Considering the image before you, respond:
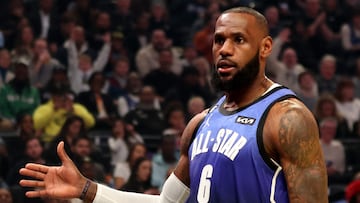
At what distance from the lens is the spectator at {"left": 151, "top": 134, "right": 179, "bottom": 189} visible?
10.1 metres

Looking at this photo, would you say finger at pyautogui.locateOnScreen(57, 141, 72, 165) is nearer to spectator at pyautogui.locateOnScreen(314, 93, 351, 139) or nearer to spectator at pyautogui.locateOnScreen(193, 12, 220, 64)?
spectator at pyautogui.locateOnScreen(314, 93, 351, 139)

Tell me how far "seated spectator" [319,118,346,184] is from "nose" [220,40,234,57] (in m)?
7.09

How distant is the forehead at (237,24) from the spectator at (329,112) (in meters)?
7.56

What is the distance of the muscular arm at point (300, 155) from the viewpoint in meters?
3.80

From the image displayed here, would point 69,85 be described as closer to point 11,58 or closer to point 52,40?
point 11,58

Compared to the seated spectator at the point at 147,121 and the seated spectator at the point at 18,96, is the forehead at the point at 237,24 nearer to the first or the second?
the seated spectator at the point at 18,96

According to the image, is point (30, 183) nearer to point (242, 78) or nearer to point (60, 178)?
point (60, 178)

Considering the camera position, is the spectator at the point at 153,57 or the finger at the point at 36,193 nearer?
the finger at the point at 36,193

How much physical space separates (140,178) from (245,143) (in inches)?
221

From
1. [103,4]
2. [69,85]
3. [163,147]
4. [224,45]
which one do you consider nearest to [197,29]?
[103,4]

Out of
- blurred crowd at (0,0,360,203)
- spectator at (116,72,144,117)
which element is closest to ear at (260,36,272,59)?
blurred crowd at (0,0,360,203)

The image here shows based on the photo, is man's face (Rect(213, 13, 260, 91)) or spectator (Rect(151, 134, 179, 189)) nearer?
man's face (Rect(213, 13, 260, 91))

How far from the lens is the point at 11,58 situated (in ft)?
39.9

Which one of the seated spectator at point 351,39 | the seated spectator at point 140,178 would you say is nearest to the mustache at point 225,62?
the seated spectator at point 140,178
